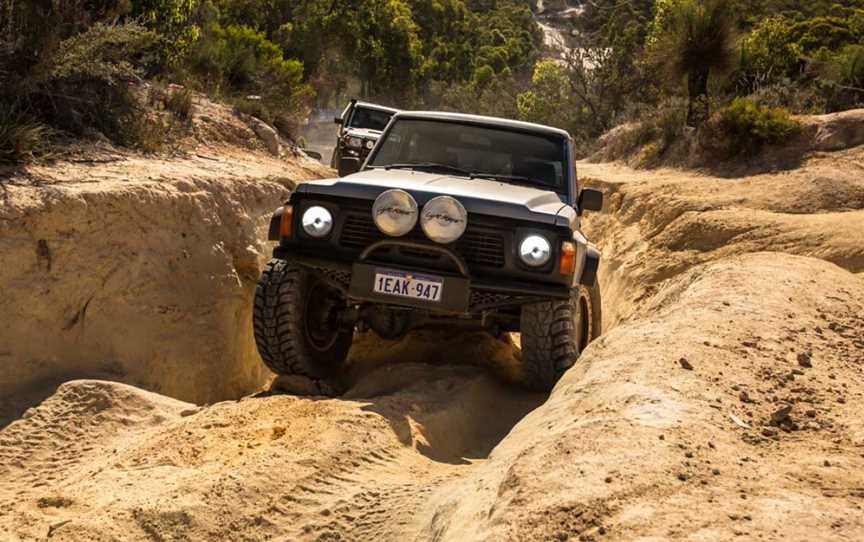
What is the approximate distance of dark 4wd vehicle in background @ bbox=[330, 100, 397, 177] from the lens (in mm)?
15258

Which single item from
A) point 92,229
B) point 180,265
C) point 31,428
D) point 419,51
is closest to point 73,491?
point 31,428

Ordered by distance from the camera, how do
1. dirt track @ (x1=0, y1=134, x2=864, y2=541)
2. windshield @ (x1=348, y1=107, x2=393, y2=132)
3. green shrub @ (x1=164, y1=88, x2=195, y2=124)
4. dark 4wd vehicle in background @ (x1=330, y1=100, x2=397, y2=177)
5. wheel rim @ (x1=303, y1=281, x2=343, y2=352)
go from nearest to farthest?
dirt track @ (x1=0, y1=134, x2=864, y2=541) → wheel rim @ (x1=303, y1=281, x2=343, y2=352) → green shrub @ (x1=164, y1=88, x2=195, y2=124) → dark 4wd vehicle in background @ (x1=330, y1=100, x2=397, y2=177) → windshield @ (x1=348, y1=107, x2=393, y2=132)

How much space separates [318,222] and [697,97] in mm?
13512

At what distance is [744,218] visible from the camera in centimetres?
1030

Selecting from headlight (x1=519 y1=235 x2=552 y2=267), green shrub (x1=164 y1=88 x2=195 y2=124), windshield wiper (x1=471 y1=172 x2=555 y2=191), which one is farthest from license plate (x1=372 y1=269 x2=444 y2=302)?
green shrub (x1=164 y1=88 x2=195 y2=124)

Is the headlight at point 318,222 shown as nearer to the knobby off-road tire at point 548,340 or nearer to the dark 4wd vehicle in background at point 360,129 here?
the knobby off-road tire at point 548,340

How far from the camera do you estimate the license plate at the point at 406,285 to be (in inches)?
231

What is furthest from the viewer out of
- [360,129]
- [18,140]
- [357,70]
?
[357,70]

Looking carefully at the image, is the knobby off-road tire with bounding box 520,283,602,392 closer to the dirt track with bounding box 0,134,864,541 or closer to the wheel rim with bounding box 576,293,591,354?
the dirt track with bounding box 0,134,864,541

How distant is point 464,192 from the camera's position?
5996 millimetres

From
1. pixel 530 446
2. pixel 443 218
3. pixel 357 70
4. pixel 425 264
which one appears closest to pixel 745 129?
pixel 425 264

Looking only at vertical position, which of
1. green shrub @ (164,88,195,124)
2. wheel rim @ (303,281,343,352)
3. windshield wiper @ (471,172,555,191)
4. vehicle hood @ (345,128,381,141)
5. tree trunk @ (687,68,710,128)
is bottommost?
Result: wheel rim @ (303,281,343,352)

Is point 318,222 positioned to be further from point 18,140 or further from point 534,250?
point 18,140

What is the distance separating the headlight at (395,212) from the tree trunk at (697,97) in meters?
11.9
